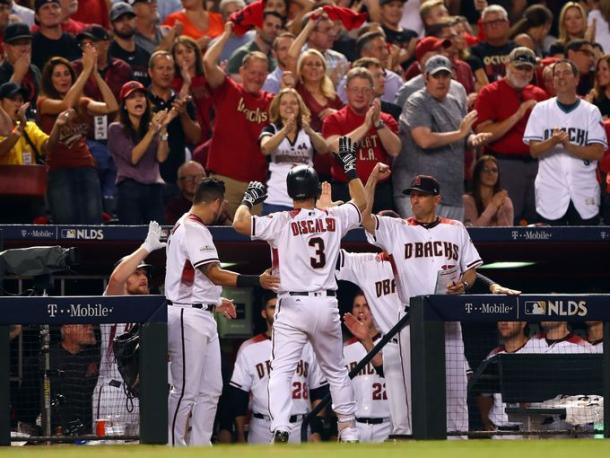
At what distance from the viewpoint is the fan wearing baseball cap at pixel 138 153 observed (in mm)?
12172

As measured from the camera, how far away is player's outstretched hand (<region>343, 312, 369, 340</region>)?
11.6m

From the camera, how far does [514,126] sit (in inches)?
519

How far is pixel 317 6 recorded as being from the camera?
1440 centimetres

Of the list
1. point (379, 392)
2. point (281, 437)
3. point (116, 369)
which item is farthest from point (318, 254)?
point (379, 392)

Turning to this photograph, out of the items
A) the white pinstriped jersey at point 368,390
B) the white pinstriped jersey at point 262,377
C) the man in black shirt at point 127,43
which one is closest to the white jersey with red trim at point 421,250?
the white pinstriped jersey at point 368,390

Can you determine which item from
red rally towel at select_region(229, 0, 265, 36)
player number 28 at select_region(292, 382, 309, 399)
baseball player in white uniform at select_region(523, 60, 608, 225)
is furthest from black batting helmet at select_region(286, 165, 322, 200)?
red rally towel at select_region(229, 0, 265, 36)

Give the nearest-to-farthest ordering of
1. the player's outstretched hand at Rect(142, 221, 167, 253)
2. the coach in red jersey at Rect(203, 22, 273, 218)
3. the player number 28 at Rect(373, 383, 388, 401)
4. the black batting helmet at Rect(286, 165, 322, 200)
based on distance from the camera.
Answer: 1. the black batting helmet at Rect(286, 165, 322, 200)
2. the player's outstretched hand at Rect(142, 221, 167, 253)
3. the player number 28 at Rect(373, 383, 388, 401)
4. the coach in red jersey at Rect(203, 22, 273, 218)

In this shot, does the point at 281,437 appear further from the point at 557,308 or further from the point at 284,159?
the point at 284,159

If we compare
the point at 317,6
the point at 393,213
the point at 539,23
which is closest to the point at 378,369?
the point at 393,213

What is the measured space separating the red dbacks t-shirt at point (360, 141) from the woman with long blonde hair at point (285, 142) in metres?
0.22

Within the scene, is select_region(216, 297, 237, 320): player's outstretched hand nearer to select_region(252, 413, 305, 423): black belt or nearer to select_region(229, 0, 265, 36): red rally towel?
select_region(252, 413, 305, 423): black belt

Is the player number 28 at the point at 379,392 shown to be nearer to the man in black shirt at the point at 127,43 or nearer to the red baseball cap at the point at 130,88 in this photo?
the red baseball cap at the point at 130,88

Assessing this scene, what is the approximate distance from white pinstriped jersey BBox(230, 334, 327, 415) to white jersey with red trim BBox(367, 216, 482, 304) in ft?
5.49

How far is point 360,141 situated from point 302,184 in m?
2.28
